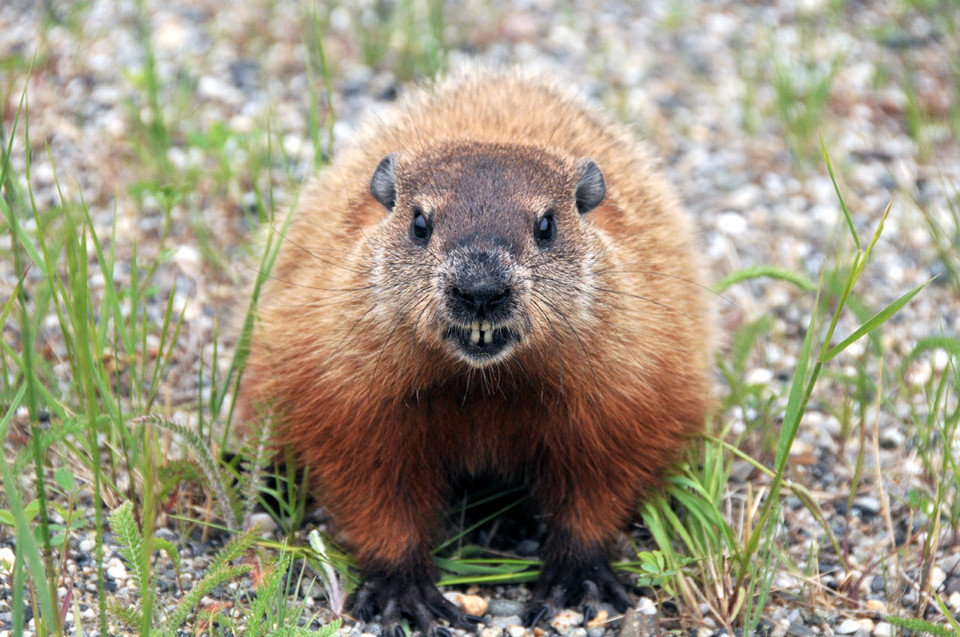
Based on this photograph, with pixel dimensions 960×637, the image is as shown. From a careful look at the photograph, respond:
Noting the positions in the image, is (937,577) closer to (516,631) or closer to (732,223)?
(516,631)

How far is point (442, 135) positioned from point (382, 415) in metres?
1.43

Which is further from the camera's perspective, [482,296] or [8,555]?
[8,555]

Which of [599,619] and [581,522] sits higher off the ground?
[581,522]

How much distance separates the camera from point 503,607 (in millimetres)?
4867

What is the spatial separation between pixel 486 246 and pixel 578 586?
1.65 m

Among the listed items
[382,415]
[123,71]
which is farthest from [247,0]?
[382,415]

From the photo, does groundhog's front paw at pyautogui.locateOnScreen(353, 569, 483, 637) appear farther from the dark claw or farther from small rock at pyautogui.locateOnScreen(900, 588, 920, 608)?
small rock at pyautogui.locateOnScreen(900, 588, 920, 608)

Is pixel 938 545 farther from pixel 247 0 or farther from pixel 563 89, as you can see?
pixel 247 0

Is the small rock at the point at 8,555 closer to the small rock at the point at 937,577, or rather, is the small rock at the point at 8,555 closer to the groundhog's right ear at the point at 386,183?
the groundhog's right ear at the point at 386,183

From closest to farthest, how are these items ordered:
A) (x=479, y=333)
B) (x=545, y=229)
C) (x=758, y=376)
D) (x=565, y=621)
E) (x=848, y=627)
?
(x=479, y=333)
(x=545, y=229)
(x=848, y=627)
(x=565, y=621)
(x=758, y=376)

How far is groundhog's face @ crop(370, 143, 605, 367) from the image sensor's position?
4.04m

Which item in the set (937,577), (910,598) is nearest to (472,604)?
(910,598)

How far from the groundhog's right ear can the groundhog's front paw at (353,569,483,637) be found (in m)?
1.58

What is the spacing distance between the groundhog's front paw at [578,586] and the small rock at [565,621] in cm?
3
